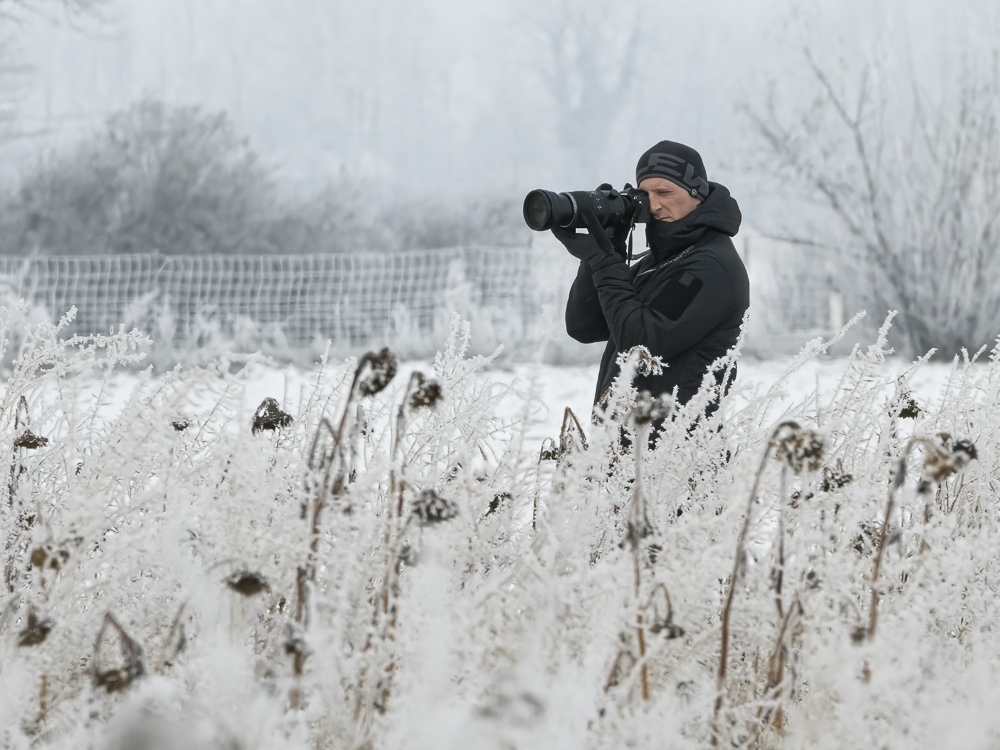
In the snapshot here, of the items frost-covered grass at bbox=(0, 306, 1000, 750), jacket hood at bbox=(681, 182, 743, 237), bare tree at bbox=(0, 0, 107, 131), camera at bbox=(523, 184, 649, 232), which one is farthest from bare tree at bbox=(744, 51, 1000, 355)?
bare tree at bbox=(0, 0, 107, 131)

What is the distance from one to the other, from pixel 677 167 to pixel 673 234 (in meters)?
0.14

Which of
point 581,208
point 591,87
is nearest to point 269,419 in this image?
point 581,208

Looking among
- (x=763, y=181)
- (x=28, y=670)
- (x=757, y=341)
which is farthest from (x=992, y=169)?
(x=28, y=670)

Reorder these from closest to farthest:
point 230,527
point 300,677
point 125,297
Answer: point 300,677, point 230,527, point 125,297

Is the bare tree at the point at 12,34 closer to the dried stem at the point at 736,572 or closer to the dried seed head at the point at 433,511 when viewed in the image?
the dried seed head at the point at 433,511

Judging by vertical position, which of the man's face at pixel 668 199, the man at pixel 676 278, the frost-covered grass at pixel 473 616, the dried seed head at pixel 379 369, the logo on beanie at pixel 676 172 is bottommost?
the frost-covered grass at pixel 473 616

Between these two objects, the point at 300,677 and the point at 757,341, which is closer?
the point at 300,677

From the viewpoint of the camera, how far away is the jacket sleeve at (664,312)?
177 centimetres

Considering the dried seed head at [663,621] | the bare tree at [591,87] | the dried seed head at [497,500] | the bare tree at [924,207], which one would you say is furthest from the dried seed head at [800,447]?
the bare tree at [591,87]

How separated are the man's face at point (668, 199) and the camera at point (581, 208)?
19mm

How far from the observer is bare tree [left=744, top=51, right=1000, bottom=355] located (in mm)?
8273

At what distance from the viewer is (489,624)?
93 centimetres

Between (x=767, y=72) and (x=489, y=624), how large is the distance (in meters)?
10.3

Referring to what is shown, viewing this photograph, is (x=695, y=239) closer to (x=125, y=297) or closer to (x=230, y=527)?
(x=230, y=527)
